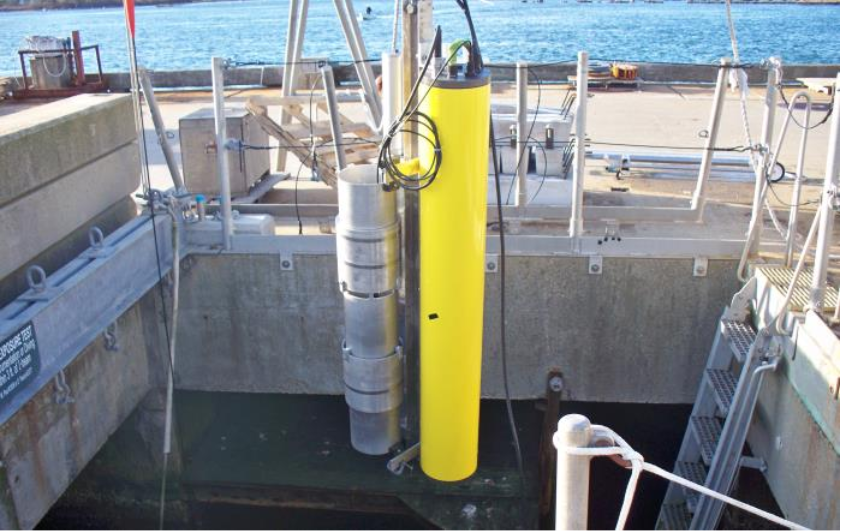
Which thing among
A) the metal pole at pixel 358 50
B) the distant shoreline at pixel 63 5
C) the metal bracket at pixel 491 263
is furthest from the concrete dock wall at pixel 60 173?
the distant shoreline at pixel 63 5

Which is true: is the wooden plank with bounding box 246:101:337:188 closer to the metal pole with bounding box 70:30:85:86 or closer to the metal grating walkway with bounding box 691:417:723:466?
the metal grating walkway with bounding box 691:417:723:466

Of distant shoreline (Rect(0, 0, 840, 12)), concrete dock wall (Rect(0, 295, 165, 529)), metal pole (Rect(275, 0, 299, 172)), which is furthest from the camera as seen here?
distant shoreline (Rect(0, 0, 840, 12))

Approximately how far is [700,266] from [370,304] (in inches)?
103

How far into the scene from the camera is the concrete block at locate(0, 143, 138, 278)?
4.78 metres

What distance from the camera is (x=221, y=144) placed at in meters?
6.21

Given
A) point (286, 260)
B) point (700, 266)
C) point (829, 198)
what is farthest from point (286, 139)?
point (829, 198)

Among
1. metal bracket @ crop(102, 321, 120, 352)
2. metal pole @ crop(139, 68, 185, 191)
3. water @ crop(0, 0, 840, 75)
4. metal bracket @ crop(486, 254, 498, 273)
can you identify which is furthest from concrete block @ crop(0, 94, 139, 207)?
water @ crop(0, 0, 840, 75)

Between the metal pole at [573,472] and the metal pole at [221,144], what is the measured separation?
14.0 feet

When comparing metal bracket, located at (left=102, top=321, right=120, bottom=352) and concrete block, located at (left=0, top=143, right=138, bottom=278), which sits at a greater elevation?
concrete block, located at (left=0, top=143, right=138, bottom=278)

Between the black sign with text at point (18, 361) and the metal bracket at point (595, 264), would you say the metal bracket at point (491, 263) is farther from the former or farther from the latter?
the black sign with text at point (18, 361)

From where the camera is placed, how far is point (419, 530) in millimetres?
6219

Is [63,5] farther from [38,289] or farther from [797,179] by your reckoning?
[797,179]

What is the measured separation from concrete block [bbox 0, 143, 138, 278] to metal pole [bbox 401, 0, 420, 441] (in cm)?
218

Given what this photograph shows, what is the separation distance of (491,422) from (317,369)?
155 cm
